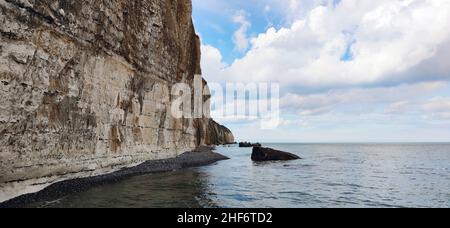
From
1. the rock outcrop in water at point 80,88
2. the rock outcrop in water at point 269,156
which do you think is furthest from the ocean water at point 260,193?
the rock outcrop in water at point 269,156

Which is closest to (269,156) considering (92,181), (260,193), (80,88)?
(260,193)

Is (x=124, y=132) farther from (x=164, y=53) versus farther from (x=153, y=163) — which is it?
(x=164, y=53)

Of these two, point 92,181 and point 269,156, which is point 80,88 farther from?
point 269,156

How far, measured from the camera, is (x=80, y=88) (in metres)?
16.8

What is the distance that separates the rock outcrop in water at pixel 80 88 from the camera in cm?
1233

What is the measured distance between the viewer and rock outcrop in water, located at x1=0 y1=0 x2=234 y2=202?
12.3 metres

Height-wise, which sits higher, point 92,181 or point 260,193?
point 92,181

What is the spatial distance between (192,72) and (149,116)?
50.9 ft

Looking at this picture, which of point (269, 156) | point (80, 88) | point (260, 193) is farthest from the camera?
point (269, 156)

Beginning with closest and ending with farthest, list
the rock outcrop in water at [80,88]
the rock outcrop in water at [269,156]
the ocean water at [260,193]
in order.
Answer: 1. the rock outcrop in water at [80,88]
2. the ocean water at [260,193]
3. the rock outcrop in water at [269,156]

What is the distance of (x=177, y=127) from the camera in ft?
108

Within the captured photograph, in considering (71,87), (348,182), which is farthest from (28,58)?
(348,182)

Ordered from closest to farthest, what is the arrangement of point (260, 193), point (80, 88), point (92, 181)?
point (80, 88), point (92, 181), point (260, 193)

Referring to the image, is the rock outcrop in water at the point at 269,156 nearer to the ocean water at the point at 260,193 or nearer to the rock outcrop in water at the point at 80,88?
the rock outcrop in water at the point at 80,88
